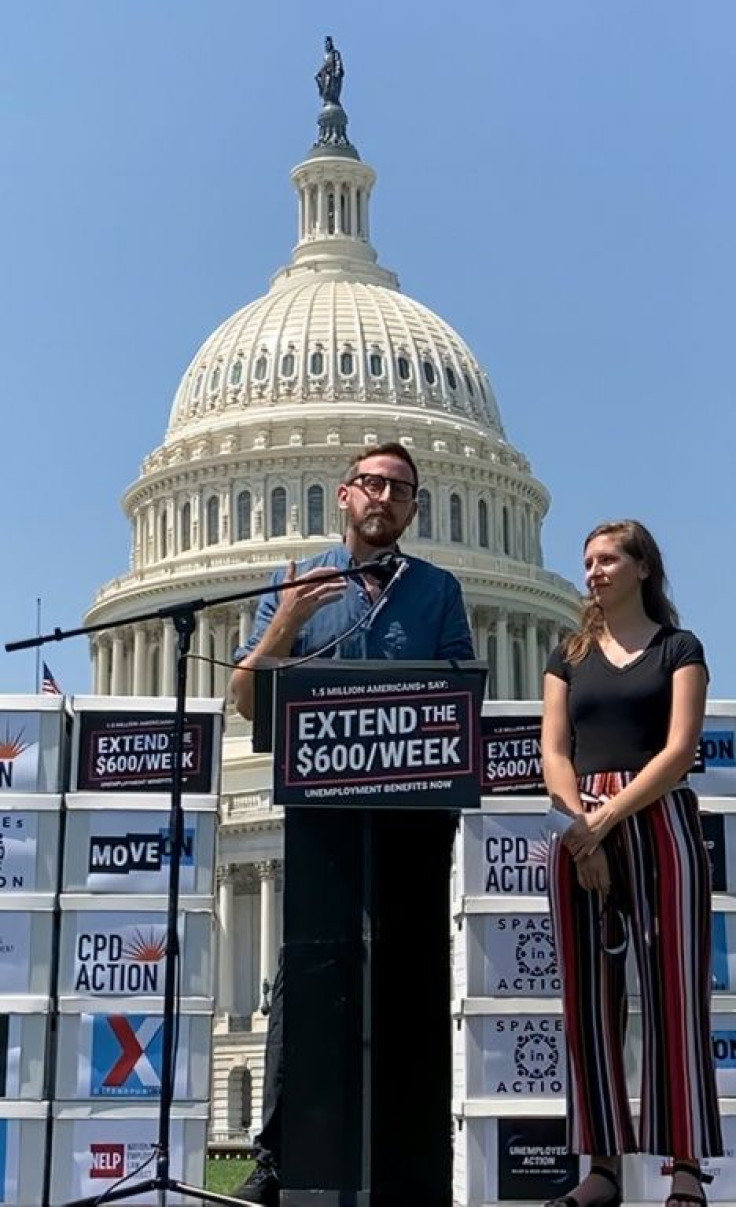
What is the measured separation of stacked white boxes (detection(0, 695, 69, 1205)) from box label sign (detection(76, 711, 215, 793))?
149 millimetres

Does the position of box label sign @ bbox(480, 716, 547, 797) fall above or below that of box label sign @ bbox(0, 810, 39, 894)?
above

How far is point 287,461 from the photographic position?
76.4 m

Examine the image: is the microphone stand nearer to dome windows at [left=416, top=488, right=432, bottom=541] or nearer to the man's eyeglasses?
the man's eyeglasses

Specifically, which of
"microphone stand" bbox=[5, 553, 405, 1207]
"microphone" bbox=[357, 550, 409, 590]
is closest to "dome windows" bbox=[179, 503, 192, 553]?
"microphone stand" bbox=[5, 553, 405, 1207]

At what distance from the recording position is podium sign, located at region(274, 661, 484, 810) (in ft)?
19.1

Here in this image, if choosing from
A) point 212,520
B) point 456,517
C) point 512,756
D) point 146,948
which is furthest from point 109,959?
point 456,517

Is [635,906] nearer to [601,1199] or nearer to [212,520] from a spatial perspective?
[601,1199]

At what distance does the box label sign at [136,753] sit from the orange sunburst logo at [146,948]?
0.75 metres

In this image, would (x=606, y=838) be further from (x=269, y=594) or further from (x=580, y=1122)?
(x=269, y=594)

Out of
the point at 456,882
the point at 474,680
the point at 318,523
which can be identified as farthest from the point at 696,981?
the point at 318,523

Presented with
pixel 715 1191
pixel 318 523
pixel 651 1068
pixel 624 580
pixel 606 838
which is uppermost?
pixel 318 523

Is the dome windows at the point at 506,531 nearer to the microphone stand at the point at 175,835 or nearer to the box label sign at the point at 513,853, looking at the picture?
the box label sign at the point at 513,853

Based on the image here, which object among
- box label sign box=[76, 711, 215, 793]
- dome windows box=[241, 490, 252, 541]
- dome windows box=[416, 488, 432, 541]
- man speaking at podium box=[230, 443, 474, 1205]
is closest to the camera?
man speaking at podium box=[230, 443, 474, 1205]

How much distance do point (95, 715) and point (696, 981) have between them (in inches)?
177
